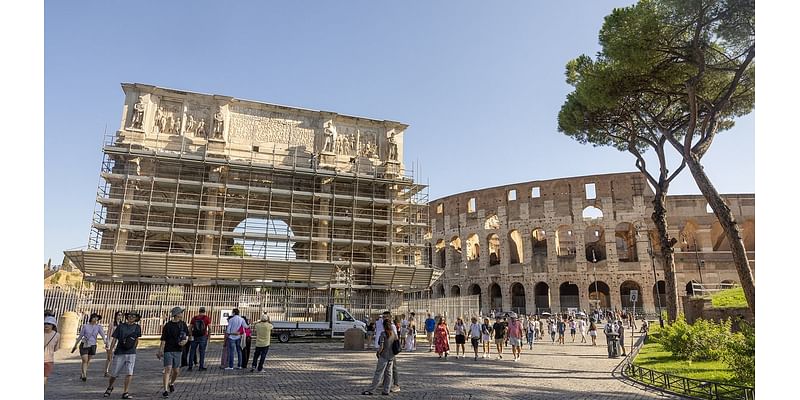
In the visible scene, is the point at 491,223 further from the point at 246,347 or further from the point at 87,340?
the point at 87,340

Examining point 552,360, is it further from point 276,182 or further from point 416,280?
point 276,182

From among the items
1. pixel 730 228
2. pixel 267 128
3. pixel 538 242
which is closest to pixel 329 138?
pixel 267 128

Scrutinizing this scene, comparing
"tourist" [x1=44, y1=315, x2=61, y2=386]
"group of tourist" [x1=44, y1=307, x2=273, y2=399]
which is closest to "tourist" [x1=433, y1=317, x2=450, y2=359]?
"group of tourist" [x1=44, y1=307, x2=273, y2=399]

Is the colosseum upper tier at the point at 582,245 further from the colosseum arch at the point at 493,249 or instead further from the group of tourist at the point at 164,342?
the group of tourist at the point at 164,342

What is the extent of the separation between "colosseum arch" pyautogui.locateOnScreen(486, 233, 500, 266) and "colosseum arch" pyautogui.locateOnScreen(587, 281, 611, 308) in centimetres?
809

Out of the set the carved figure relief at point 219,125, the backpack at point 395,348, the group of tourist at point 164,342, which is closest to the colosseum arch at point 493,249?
the carved figure relief at point 219,125

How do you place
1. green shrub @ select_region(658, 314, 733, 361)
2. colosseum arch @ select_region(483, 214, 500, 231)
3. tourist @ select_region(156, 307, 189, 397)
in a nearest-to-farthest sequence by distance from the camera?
tourist @ select_region(156, 307, 189, 397) → green shrub @ select_region(658, 314, 733, 361) → colosseum arch @ select_region(483, 214, 500, 231)

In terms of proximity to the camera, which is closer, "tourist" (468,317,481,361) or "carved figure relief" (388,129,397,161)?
"tourist" (468,317,481,361)

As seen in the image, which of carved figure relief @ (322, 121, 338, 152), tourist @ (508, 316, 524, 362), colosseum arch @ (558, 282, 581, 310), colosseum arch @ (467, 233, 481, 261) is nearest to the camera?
tourist @ (508, 316, 524, 362)

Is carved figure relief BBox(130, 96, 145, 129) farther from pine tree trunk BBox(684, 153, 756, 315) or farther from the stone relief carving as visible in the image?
pine tree trunk BBox(684, 153, 756, 315)

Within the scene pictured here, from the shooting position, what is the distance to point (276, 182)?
22969 millimetres

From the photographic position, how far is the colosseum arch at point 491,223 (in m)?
39.8

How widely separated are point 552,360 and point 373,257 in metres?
12.9

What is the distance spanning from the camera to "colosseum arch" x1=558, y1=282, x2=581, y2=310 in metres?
36.8
